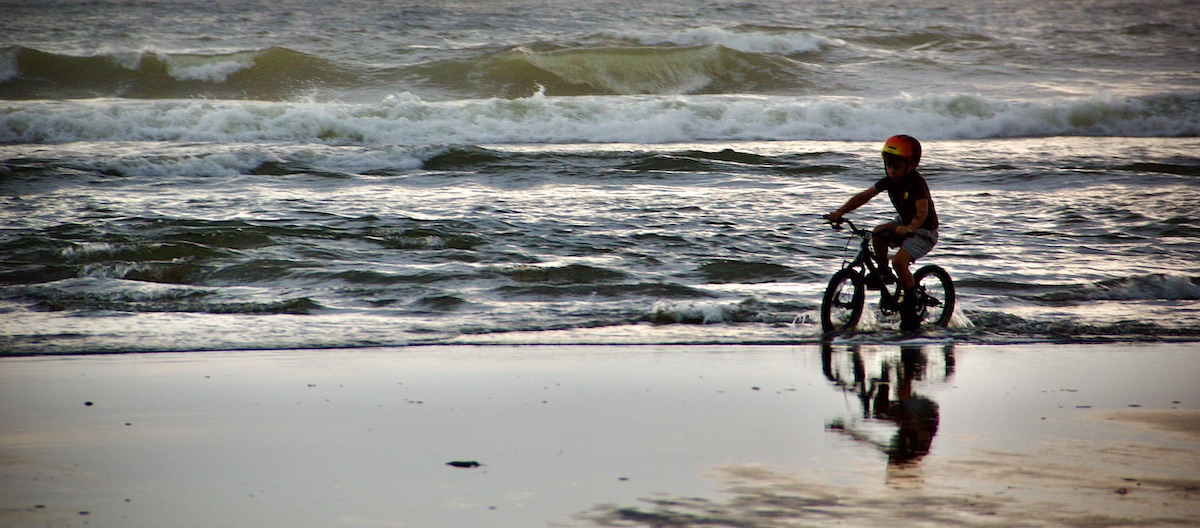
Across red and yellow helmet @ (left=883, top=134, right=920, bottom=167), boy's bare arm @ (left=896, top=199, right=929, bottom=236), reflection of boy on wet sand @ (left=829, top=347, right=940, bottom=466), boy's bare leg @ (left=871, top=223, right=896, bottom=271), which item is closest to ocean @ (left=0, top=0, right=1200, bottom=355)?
boy's bare leg @ (left=871, top=223, right=896, bottom=271)

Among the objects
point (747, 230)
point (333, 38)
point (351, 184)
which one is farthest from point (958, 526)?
point (333, 38)

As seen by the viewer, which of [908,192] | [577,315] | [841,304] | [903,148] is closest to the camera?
[903,148]

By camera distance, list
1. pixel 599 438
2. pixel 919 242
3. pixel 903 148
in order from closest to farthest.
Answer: pixel 599 438, pixel 903 148, pixel 919 242

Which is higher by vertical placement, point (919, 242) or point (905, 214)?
point (905, 214)

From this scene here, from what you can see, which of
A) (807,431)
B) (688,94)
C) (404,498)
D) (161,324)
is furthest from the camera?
(688,94)

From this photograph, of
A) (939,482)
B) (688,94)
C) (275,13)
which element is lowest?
(939,482)

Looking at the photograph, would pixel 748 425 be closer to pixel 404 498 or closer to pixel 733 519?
pixel 733 519

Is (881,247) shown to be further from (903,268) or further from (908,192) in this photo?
(908,192)

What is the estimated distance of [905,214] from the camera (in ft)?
23.3

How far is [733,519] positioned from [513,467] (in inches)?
38.6

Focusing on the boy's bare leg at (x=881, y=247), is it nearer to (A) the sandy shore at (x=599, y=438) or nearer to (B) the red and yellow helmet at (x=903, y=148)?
(B) the red and yellow helmet at (x=903, y=148)

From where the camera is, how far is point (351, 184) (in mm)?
14641

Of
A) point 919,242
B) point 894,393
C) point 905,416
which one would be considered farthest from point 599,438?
point 919,242

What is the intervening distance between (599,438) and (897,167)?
312 cm
